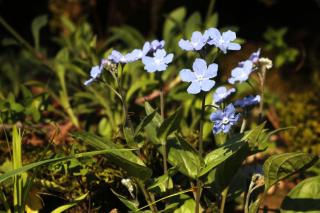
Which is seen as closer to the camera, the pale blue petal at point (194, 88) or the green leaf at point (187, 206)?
the pale blue petal at point (194, 88)

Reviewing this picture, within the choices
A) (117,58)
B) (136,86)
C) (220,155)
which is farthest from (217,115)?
(136,86)

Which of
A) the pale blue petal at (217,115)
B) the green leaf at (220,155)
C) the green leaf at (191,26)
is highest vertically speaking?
the green leaf at (191,26)

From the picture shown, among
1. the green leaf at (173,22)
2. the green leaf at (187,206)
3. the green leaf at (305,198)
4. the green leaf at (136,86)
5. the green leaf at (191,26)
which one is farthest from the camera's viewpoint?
the green leaf at (173,22)

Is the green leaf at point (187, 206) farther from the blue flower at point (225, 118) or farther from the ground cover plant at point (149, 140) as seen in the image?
the blue flower at point (225, 118)

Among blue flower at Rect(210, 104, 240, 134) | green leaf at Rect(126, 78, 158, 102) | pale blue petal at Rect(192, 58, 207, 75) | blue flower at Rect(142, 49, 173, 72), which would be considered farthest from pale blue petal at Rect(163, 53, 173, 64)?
green leaf at Rect(126, 78, 158, 102)

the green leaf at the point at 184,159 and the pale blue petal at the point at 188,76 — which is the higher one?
the pale blue petal at the point at 188,76

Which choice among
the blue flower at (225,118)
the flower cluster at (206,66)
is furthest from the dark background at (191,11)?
the blue flower at (225,118)

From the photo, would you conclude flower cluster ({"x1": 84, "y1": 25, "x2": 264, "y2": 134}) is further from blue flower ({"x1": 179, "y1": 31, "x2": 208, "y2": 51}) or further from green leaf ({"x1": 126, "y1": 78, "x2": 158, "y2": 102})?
green leaf ({"x1": 126, "y1": 78, "x2": 158, "y2": 102})

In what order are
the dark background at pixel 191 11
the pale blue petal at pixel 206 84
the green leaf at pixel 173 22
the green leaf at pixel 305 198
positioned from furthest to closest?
the dark background at pixel 191 11 < the green leaf at pixel 173 22 < the green leaf at pixel 305 198 < the pale blue petal at pixel 206 84
